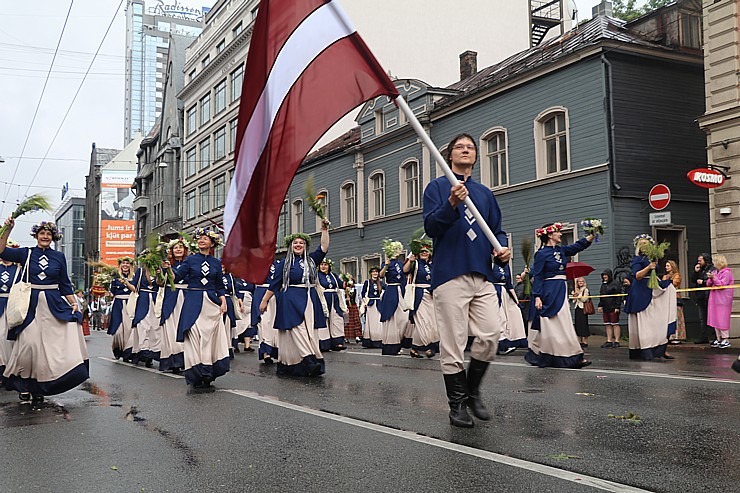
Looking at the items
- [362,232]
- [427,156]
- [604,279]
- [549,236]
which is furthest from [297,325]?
[362,232]

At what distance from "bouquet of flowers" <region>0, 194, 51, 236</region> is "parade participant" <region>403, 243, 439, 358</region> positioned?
24.3ft

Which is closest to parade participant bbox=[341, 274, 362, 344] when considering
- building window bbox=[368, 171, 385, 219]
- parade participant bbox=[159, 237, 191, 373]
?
building window bbox=[368, 171, 385, 219]

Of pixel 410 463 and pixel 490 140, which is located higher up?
pixel 490 140

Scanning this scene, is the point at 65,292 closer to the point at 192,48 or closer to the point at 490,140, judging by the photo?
the point at 490,140

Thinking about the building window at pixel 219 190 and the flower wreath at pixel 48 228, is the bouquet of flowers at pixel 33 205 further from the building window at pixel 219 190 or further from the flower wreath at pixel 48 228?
the building window at pixel 219 190

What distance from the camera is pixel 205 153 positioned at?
62125 mm

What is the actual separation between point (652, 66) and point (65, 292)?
19602mm

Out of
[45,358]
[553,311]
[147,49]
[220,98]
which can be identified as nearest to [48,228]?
[45,358]

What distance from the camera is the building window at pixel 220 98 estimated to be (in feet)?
189

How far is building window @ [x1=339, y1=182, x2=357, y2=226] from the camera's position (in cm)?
3728

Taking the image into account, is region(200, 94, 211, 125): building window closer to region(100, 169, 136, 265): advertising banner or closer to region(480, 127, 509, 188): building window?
region(100, 169, 136, 265): advertising banner

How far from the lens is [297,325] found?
37.5ft

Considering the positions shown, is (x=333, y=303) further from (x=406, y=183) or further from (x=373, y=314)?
(x=406, y=183)

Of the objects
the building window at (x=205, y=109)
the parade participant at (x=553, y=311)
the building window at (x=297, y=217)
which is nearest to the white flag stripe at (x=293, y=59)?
the parade participant at (x=553, y=311)
